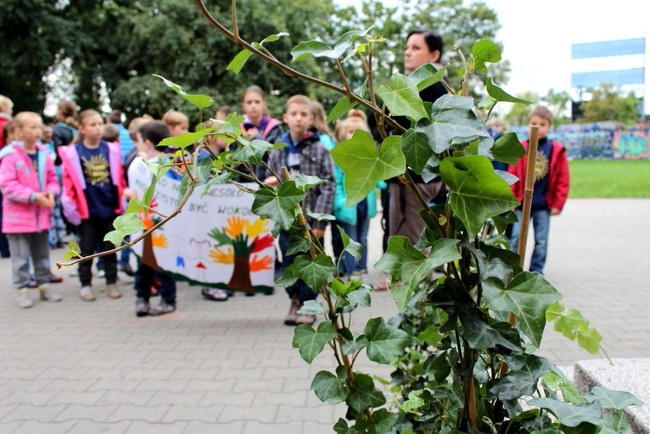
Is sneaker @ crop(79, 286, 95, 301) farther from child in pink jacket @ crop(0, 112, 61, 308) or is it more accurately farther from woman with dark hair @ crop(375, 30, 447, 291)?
woman with dark hair @ crop(375, 30, 447, 291)

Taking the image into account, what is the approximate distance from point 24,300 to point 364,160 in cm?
581

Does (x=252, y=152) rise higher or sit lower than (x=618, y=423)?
higher

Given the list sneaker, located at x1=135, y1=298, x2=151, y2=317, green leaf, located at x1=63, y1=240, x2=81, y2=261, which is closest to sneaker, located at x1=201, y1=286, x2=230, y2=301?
sneaker, located at x1=135, y1=298, x2=151, y2=317

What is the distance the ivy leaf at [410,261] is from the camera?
1140 mm

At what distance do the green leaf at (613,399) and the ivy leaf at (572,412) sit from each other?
184mm

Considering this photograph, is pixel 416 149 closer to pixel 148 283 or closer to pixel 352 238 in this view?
pixel 148 283

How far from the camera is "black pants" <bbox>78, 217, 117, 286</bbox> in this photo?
6.09 meters

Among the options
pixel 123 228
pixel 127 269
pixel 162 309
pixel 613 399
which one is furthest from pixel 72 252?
pixel 127 269

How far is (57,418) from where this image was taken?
3.32 metres

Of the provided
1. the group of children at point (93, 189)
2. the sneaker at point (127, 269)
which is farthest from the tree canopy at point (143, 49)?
the group of children at point (93, 189)

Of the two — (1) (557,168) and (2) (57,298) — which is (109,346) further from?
(1) (557,168)

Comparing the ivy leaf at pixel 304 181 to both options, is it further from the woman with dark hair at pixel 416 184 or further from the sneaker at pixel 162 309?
the sneaker at pixel 162 309

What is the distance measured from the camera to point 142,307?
18.0 ft

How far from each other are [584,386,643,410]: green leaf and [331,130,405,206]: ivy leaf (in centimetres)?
83
